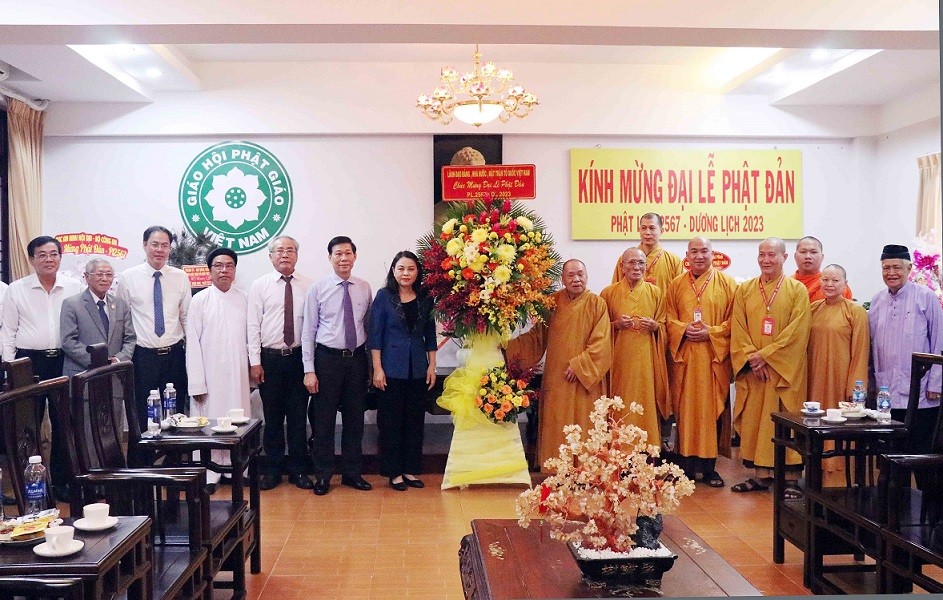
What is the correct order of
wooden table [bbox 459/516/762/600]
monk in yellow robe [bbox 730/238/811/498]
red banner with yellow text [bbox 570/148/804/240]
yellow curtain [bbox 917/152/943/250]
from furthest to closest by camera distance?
red banner with yellow text [bbox 570/148/804/240]
yellow curtain [bbox 917/152/943/250]
monk in yellow robe [bbox 730/238/811/498]
wooden table [bbox 459/516/762/600]

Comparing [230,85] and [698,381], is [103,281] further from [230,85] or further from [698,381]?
[698,381]

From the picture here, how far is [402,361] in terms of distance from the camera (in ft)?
18.8

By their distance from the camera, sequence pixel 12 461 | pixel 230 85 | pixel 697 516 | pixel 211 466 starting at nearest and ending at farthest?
pixel 12 461 < pixel 211 466 < pixel 697 516 < pixel 230 85

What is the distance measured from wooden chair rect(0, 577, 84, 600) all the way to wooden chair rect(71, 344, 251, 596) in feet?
3.23

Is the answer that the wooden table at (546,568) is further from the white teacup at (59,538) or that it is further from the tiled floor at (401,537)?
the white teacup at (59,538)

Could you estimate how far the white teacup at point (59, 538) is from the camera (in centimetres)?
218

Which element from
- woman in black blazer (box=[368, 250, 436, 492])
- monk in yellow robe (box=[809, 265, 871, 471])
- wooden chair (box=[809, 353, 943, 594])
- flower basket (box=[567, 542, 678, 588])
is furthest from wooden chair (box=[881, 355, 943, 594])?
woman in black blazer (box=[368, 250, 436, 492])

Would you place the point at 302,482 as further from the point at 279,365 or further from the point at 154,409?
the point at 154,409

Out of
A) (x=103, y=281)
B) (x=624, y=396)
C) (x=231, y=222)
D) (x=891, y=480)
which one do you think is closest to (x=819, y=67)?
(x=624, y=396)

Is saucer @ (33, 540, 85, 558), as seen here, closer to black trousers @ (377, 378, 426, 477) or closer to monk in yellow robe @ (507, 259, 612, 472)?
black trousers @ (377, 378, 426, 477)

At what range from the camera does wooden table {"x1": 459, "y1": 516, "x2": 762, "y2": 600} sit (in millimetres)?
2576

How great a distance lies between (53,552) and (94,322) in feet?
→ 11.9

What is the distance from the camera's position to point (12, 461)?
8.74ft

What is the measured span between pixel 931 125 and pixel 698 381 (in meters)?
3.70
